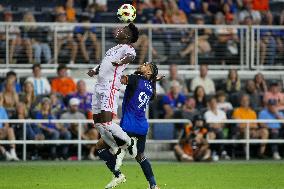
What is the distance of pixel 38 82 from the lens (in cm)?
2564

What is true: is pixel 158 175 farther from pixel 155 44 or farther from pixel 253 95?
pixel 155 44

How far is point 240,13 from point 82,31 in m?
5.33

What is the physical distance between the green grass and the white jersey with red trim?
1837mm

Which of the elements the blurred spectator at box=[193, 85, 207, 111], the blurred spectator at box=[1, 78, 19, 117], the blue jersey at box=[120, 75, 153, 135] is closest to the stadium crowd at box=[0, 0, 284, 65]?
the blurred spectator at box=[1, 78, 19, 117]

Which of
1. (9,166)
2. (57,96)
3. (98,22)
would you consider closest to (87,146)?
(57,96)

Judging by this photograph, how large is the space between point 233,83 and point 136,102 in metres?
10.5

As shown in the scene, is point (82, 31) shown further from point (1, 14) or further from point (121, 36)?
point (121, 36)

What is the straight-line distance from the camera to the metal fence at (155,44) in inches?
1053

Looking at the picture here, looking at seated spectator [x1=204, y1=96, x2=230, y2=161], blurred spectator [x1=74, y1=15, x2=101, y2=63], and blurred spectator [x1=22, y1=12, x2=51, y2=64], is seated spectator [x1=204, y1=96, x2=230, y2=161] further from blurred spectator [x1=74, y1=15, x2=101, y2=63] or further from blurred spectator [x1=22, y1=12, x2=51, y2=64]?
blurred spectator [x1=22, y1=12, x2=51, y2=64]

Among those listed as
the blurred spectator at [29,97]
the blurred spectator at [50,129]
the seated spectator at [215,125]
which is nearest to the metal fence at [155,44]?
the blurred spectator at [29,97]

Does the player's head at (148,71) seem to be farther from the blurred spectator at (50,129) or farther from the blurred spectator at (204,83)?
the blurred spectator at (204,83)

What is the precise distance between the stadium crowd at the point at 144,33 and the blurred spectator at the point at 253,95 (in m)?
1.69

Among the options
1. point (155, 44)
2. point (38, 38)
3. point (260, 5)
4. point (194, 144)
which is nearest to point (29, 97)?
point (38, 38)

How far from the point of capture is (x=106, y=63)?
16.9 meters
